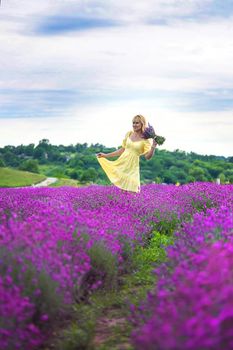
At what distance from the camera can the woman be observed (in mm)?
9802

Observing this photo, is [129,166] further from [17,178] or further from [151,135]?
[17,178]

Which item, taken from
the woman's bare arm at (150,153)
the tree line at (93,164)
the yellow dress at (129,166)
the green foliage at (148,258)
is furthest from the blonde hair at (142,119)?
the tree line at (93,164)

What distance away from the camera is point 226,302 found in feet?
8.54

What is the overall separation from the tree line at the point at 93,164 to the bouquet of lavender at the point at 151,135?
531 inches

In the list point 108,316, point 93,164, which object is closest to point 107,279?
point 108,316

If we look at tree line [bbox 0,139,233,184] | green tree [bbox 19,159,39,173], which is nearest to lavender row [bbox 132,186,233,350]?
tree line [bbox 0,139,233,184]

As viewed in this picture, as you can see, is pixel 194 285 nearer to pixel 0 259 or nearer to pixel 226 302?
pixel 226 302

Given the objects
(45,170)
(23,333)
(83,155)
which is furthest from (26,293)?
(45,170)

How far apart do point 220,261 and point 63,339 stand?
149cm

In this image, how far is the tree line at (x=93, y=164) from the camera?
3055cm

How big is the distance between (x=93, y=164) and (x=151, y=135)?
26.2 m

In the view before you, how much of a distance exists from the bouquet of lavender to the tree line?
1348 centimetres

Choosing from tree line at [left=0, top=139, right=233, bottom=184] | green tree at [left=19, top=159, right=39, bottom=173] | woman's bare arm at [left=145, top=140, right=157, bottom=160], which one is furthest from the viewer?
green tree at [left=19, top=159, right=39, bottom=173]

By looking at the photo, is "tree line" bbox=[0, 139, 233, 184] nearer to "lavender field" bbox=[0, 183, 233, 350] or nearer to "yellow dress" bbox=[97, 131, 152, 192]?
"yellow dress" bbox=[97, 131, 152, 192]
